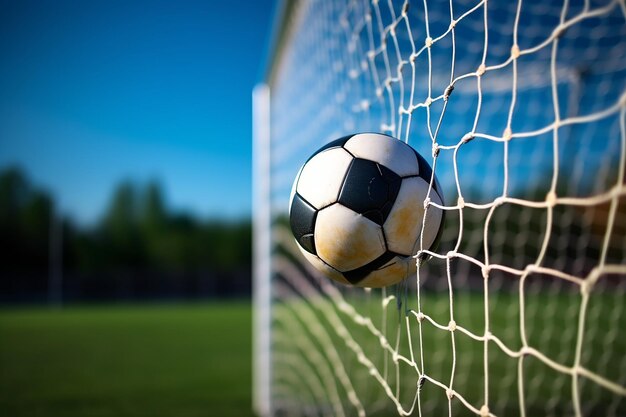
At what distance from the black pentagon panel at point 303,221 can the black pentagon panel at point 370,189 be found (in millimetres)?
125

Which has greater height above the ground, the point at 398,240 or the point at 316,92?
the point at 316,92

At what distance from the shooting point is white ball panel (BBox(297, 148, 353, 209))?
1544 millimetres

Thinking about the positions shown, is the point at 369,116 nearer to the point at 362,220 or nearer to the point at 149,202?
the point at 362,220

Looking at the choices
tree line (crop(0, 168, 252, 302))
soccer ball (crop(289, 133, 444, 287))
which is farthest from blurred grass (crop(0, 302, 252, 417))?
tree line (crop(0, 168, 252, 302))

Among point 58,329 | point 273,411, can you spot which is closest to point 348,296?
point 273,411

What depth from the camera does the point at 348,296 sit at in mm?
3551

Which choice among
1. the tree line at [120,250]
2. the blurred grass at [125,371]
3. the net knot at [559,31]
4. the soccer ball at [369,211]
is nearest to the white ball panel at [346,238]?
the soccer ball at [369,211]

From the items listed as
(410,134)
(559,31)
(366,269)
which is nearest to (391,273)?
(366,269)

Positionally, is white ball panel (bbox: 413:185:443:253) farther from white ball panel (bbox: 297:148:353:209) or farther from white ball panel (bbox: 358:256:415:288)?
white ball panel (bbox: 297:148:353:209)

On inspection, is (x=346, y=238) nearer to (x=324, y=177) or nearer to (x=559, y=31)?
(x=324, y=177)

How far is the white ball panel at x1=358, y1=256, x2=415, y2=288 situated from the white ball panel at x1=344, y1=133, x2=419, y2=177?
243mm

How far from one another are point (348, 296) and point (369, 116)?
4.51 feet

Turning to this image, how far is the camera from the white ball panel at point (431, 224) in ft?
5.03

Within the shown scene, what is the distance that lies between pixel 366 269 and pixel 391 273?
7 centimetres
